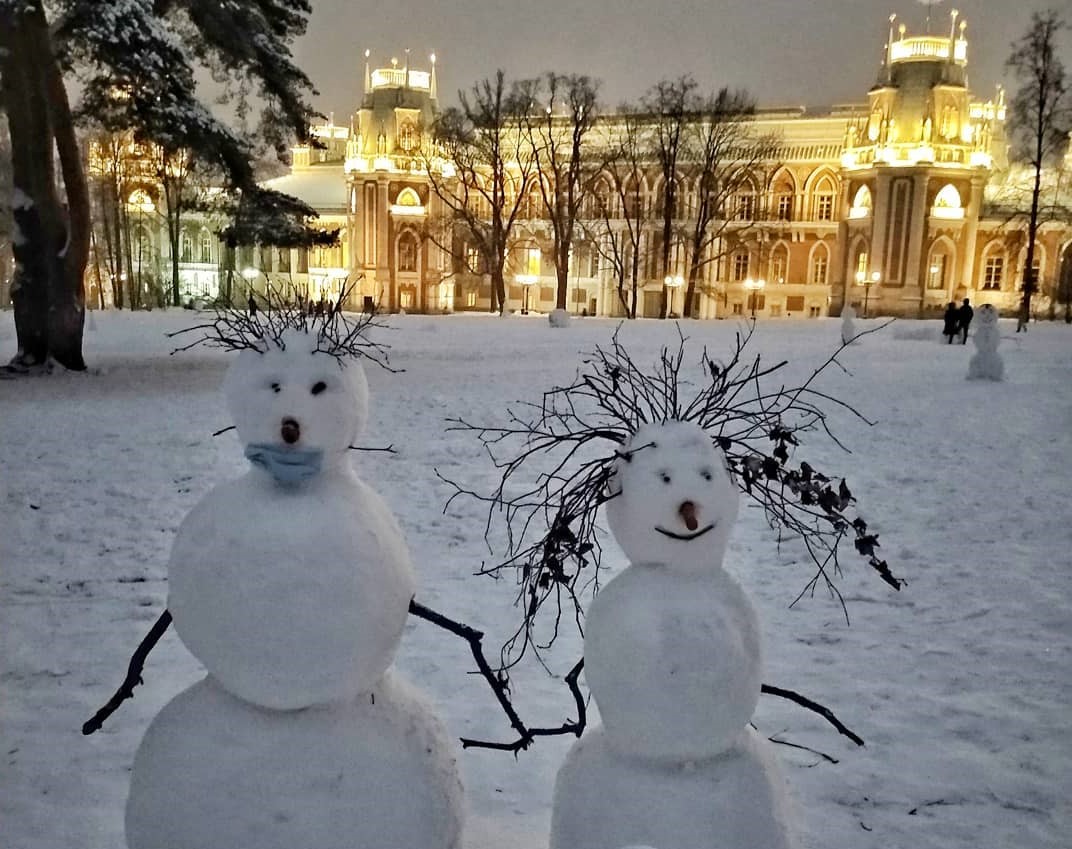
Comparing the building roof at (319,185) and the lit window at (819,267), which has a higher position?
the building roof at (319,185)

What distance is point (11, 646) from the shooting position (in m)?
5.09

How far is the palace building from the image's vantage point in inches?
1962

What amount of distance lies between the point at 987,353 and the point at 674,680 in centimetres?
1797

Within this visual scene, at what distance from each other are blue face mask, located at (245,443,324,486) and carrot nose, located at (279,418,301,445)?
43 millimetres

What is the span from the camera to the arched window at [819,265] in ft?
186

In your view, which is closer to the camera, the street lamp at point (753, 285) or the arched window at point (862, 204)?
the arched window at point (862, 204)

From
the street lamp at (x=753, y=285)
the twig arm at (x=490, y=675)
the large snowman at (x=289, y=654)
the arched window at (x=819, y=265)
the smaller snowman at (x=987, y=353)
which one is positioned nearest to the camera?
the large snowman at (x=289, y=654)

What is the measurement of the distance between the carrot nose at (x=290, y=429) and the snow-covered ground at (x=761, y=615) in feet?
1.72

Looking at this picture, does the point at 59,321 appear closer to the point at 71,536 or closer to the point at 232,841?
the point at 71,536

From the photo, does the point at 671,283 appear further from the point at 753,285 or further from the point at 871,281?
the point at 871,281

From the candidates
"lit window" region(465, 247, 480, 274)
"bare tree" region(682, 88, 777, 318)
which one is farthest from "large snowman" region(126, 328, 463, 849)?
"lit window" region(465, 247, 480, 274)

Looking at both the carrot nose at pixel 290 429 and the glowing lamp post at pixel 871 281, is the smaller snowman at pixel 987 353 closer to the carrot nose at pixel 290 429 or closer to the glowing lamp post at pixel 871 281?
the carrot nose at pixel 290 429

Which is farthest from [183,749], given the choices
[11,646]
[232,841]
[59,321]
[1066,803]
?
[59,321]

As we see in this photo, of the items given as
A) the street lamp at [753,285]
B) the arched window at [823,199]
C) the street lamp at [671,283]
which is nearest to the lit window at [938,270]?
the arched window at [823,199]
